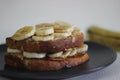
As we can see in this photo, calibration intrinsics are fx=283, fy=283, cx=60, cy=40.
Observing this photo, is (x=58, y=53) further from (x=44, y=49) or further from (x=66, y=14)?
(x=66, y=14)

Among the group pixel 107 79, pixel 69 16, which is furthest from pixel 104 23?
pixel 107 79

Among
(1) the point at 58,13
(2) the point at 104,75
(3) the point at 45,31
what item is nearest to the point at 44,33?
(3) the point at 45,31

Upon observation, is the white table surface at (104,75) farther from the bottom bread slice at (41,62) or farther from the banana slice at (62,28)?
the banana slice at (62,28)

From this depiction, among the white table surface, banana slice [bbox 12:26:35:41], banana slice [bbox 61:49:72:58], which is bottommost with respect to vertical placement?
the white table surface

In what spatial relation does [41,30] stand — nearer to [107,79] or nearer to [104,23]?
[107,79]

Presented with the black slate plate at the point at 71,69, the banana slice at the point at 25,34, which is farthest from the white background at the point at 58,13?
the banana slice at the point at 25,34

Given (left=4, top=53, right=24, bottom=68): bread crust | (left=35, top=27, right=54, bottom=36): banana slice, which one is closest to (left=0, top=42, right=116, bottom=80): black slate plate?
(left=4, top=53, right=24, bottom=68): bread crust

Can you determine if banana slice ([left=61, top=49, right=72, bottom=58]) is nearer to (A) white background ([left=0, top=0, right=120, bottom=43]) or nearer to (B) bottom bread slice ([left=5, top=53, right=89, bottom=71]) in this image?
(B) bottom bread slice ([left=5, top=53, right=89, bottom=71])
